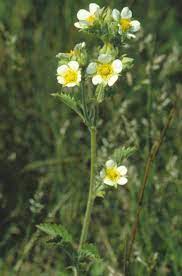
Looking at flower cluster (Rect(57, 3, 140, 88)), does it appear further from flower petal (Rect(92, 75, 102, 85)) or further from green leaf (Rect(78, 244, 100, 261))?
green leaf (Rect(78, 244, 100, 261))

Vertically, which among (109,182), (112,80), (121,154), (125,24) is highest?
(125,24)

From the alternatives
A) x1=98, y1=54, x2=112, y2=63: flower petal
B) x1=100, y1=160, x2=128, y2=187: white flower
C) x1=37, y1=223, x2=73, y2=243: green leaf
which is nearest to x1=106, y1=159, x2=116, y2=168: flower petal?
x1=100, y1=160, x2=128, y2=187: white flower

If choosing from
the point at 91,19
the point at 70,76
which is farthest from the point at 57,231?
the point at 91,19

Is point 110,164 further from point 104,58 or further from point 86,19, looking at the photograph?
point 86,19

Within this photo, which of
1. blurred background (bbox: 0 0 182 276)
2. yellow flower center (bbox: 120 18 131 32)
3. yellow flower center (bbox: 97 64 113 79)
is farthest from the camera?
blurred background (bbox: 0 0 182 276)

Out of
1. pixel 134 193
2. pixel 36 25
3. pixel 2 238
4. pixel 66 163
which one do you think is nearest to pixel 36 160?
pixel 66 163

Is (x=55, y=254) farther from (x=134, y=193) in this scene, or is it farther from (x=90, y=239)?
(x=134, y=193)
